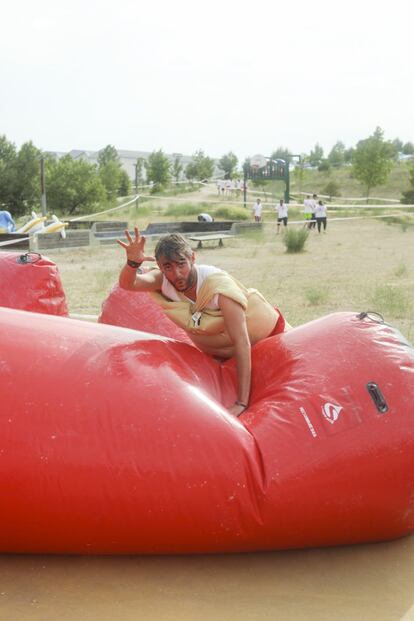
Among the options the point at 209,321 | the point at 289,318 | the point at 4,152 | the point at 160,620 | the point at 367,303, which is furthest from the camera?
the point at 4,152

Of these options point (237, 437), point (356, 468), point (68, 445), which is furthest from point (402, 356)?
point (68, 445)

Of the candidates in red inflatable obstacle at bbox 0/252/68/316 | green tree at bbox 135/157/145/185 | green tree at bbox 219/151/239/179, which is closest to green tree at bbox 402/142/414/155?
green tree at bbox 219/151/239/179

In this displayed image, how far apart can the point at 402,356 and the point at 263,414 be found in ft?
2.18

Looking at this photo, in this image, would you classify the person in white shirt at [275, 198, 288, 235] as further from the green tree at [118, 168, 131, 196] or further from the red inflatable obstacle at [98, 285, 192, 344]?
the green tree at [118, 168, 131, 196]

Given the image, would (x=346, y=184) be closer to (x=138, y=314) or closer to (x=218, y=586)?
(x=138, y=314)

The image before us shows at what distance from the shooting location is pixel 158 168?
52.5 m

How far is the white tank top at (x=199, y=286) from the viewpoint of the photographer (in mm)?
3160

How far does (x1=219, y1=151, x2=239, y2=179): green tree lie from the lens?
67.8 metres

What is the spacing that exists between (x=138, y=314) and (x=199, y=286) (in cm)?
158

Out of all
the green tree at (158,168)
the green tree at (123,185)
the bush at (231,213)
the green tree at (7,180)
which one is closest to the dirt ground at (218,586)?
the bush at (231,213)

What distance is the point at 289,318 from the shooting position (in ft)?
26.8

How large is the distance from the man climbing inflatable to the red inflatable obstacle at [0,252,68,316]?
171 centimetres

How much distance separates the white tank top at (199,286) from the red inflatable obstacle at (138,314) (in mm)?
1074

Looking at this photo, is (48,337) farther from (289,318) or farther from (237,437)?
(289,318)
